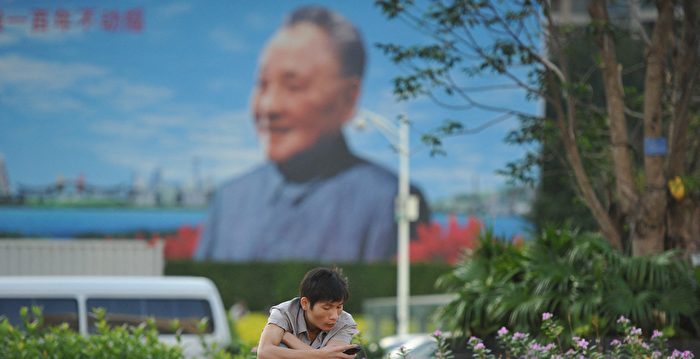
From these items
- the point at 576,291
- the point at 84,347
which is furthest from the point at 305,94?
the point at 84,347

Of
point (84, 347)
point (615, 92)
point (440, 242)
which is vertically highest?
point (615, 92)

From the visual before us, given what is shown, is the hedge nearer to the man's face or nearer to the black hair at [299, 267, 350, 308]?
the man's face

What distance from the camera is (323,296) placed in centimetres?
545

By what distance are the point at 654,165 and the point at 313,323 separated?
7.20 meters

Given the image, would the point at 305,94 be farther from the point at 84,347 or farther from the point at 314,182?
the point at 84,347

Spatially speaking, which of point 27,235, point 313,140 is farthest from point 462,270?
point 27,235

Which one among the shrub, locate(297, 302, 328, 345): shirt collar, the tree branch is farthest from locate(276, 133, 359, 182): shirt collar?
locate(297, 302, 328, 345): shirt collar

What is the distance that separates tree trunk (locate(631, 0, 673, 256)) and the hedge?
105 ft

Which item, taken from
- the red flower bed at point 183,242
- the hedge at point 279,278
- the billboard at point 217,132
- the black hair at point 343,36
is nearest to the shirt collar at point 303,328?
the hedge at point 279,278

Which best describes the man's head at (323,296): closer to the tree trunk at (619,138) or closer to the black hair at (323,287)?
the black hair at (323,287)

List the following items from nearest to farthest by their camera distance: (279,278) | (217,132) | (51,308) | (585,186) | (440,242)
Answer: (585,186)
(51,308)
(279,278)
(440,242)
(217,132)

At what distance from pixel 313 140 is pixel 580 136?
3625 cm

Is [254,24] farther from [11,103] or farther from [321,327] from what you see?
[321,327]

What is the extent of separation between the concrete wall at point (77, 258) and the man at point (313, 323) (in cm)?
2035
